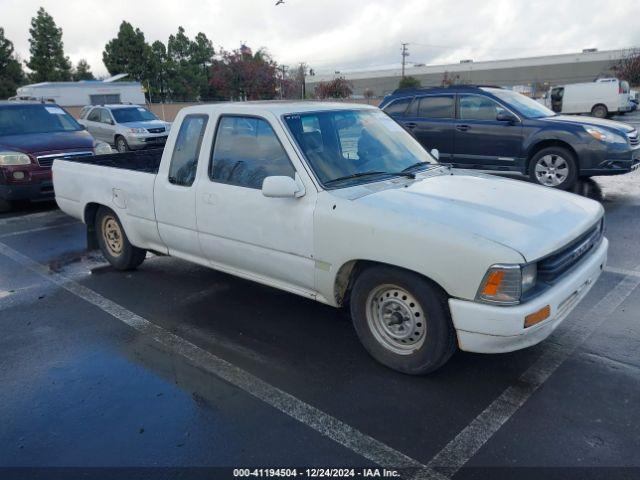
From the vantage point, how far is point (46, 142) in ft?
31.7

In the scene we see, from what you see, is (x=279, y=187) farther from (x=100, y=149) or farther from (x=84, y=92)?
(x=84, y=92)

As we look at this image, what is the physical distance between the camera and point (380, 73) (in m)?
89.8

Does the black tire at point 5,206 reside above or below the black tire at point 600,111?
below

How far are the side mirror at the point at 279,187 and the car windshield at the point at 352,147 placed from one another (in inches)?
9.9

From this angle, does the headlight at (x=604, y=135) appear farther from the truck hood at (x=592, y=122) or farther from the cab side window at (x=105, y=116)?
the cab side window at (x=105, y=116)

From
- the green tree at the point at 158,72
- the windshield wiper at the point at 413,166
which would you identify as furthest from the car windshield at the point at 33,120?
the green tree at the point at 158,72

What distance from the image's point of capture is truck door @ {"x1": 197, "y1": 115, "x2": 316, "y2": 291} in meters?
3.91

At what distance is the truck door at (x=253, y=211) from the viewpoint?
12.8 ft

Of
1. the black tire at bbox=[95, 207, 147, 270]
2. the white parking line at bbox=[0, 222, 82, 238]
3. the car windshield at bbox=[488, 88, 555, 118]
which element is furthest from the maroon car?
the car windshield at bbox=[488, 88, 555, 118]

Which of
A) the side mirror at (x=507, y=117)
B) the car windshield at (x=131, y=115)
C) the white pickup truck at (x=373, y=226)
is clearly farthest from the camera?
the car windshield at (x=131, y=115)

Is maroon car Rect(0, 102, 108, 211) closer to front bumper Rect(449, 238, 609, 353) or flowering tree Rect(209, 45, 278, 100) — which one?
front bumper Rect(449, 238, 609, 353)

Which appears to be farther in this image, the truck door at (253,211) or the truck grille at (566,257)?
the truck door at (253,211)

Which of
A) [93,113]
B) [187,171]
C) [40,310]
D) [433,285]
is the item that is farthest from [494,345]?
[93,113]

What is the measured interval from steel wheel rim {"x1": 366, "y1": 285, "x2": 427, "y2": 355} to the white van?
93.6 ft
